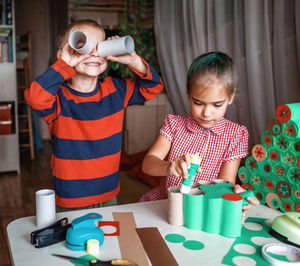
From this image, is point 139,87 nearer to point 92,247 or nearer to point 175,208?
point 175,208

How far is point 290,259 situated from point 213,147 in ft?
1.63

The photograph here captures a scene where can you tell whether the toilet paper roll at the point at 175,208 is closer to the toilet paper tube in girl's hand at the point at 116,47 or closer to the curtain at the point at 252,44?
the toilet paper tube in girl's hand at the point at 116,47

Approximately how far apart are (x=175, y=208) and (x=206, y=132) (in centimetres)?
38

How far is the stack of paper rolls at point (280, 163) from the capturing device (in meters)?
0.99

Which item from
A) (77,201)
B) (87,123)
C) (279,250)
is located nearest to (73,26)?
(87,123)

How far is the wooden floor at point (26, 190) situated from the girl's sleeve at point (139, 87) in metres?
1.10

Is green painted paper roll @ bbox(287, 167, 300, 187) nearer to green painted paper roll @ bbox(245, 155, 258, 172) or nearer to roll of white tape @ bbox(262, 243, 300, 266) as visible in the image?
green painted paper roll @ bbox(245, 155, 258, 172)

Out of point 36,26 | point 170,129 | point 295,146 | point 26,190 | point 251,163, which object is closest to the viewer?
point 295,146

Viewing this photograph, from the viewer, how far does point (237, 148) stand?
1.16 meters

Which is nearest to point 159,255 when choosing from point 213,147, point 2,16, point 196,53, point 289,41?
point 213,147

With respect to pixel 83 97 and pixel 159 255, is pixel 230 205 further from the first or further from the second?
pixel 83 97

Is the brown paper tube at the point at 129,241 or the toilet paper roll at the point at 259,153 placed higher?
the toilet paper roll at the point at 259,153

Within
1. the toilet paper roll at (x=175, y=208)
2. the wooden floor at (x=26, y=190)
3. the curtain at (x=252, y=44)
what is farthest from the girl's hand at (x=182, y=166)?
the wooden floor at (x=26, y=190)

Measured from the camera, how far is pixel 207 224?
85 centimetres
